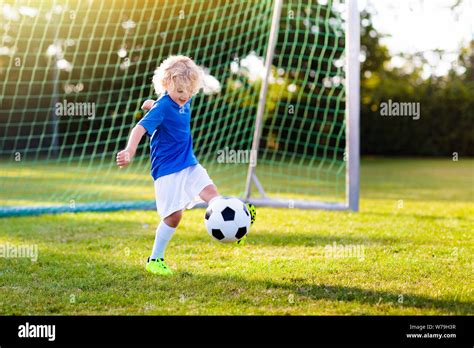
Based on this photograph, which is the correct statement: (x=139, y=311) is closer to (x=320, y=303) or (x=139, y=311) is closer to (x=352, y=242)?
(x=320, y=303)

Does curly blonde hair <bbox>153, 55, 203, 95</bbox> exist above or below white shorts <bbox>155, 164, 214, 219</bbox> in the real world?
above

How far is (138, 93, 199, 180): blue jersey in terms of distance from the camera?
4.38 metres

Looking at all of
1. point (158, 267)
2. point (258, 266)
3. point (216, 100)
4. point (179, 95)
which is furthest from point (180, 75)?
point (216, 100)

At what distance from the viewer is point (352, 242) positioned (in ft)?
18.1

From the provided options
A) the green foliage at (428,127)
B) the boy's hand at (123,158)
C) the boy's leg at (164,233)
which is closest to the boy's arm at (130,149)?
the boy's hand at (123,158)

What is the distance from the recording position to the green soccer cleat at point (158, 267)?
4.29 metres

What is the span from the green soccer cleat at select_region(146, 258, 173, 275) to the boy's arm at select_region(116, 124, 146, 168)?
768 mm

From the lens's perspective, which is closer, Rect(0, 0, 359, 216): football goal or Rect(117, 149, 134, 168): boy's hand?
Rect(117, 149, 134, 168): boy's hand

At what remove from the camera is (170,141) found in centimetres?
443

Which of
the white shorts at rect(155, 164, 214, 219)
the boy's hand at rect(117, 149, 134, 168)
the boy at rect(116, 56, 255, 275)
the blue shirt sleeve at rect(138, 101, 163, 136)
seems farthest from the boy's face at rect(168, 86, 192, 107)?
the boy's hand at rect(117, 149, 134, 168)

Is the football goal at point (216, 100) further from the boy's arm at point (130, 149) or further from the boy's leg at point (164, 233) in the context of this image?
the boy's leg at point (164, 233)

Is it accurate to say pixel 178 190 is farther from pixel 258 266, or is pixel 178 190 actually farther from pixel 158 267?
pixel 258 266

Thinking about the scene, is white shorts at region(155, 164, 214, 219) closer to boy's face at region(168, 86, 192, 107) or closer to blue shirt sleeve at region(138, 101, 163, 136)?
blue shirt sleeve at region(138, 101, 163, 136)

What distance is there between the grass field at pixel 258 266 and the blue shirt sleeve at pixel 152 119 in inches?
38.8
